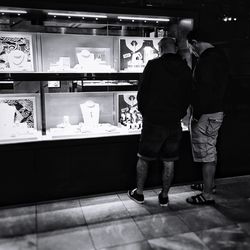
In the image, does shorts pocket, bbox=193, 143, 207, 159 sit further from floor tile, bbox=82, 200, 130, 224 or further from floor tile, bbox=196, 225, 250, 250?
floor tile, bbox=82, 200, 130, 224

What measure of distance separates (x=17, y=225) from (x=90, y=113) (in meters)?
1.59

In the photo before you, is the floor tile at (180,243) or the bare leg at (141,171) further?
the bare leg at (141,171)

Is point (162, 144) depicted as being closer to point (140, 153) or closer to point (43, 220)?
point (140, 153)

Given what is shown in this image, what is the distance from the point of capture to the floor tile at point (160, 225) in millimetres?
3232

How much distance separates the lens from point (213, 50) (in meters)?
3.67

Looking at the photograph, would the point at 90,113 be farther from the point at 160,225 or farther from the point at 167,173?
the point at 160,225

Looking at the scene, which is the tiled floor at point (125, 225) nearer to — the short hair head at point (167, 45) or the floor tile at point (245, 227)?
the floor tile at point (245, 227)

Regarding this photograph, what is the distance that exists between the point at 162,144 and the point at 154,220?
0.82 metres

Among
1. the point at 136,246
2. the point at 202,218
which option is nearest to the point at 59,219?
the point at 136,246

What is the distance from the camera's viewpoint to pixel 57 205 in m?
3.81

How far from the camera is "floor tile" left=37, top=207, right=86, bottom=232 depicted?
3354 mm

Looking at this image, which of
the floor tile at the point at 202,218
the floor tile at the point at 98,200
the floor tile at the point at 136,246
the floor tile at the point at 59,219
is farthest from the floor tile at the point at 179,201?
the floor tile at the point at 59,219

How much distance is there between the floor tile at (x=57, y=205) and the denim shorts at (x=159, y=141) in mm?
955

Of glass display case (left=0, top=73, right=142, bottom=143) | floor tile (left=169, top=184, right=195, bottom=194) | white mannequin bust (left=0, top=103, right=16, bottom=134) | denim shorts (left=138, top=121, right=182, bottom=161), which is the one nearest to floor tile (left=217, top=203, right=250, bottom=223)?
floor tile (left=169, top=184, right=195, bottom=194)
